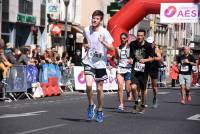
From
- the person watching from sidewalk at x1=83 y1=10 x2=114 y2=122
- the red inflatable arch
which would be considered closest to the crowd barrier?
the red inflatable arch

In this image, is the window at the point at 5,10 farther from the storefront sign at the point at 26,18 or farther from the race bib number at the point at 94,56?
the race bib number at the point at 94,56

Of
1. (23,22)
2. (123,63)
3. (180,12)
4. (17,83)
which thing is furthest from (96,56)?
(23,22)

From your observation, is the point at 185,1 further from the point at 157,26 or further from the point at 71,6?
the point at 157,26

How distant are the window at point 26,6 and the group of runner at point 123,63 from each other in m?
15.2

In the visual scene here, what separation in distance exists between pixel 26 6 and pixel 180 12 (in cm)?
896

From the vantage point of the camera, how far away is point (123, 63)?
1730 centimetres

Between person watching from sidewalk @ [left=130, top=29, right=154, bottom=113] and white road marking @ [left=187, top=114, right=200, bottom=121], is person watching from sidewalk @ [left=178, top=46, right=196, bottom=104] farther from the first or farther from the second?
person watching from sidewalk @ [left=130, top=29, right=154, bottom=113]

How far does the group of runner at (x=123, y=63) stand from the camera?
40.8 ft

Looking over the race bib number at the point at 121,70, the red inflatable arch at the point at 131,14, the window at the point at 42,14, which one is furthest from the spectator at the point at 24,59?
the window at the point at 42,14

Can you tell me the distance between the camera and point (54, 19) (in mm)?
38938

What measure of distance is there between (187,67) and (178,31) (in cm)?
5875

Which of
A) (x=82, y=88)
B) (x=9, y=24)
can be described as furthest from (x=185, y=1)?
(x=9, y=24)

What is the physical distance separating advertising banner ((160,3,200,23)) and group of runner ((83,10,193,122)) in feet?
29.2

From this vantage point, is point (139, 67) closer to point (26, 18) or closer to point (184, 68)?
point (184, 68)
